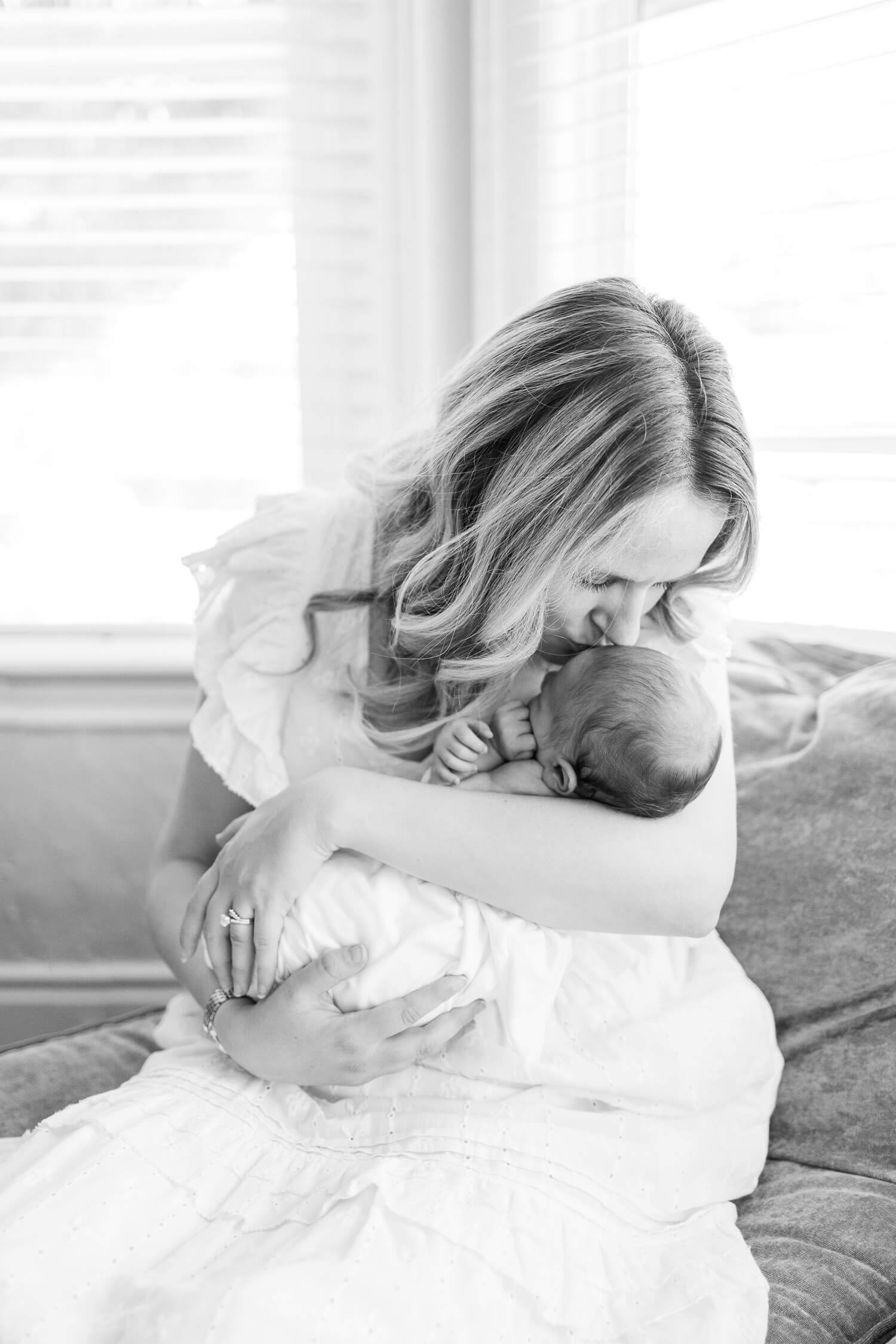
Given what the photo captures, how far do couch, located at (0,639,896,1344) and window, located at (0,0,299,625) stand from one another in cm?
116

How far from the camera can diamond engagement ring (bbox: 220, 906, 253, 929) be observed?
1.13 meters

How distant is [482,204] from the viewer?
211 centimetres

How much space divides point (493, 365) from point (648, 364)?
0.18m

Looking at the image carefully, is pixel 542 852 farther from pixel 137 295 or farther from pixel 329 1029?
pixel 137 295

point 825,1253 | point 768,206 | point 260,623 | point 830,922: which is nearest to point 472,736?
point 260,623

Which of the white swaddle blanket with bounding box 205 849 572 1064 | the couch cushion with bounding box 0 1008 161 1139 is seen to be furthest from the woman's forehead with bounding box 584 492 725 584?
the couch cushion with bounding box 0 1008 161 1139

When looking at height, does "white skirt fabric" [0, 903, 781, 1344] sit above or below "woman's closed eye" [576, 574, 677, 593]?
below

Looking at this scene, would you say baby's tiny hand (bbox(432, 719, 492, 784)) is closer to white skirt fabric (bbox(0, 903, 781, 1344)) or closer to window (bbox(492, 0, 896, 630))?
white skirt fabric (bbox(0, 903, 781, 1344))

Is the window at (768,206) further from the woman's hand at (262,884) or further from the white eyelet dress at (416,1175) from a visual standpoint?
the woman's hand at (262,884)

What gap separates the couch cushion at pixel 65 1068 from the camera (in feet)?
4.48

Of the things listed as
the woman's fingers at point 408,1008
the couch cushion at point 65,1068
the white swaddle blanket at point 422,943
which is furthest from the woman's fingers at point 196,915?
the couch cushion at point 65,1068

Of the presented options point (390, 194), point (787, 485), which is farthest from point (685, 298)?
point (390, 194)

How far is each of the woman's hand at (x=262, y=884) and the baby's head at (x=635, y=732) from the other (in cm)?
28

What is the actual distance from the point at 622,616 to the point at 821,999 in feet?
1.82
